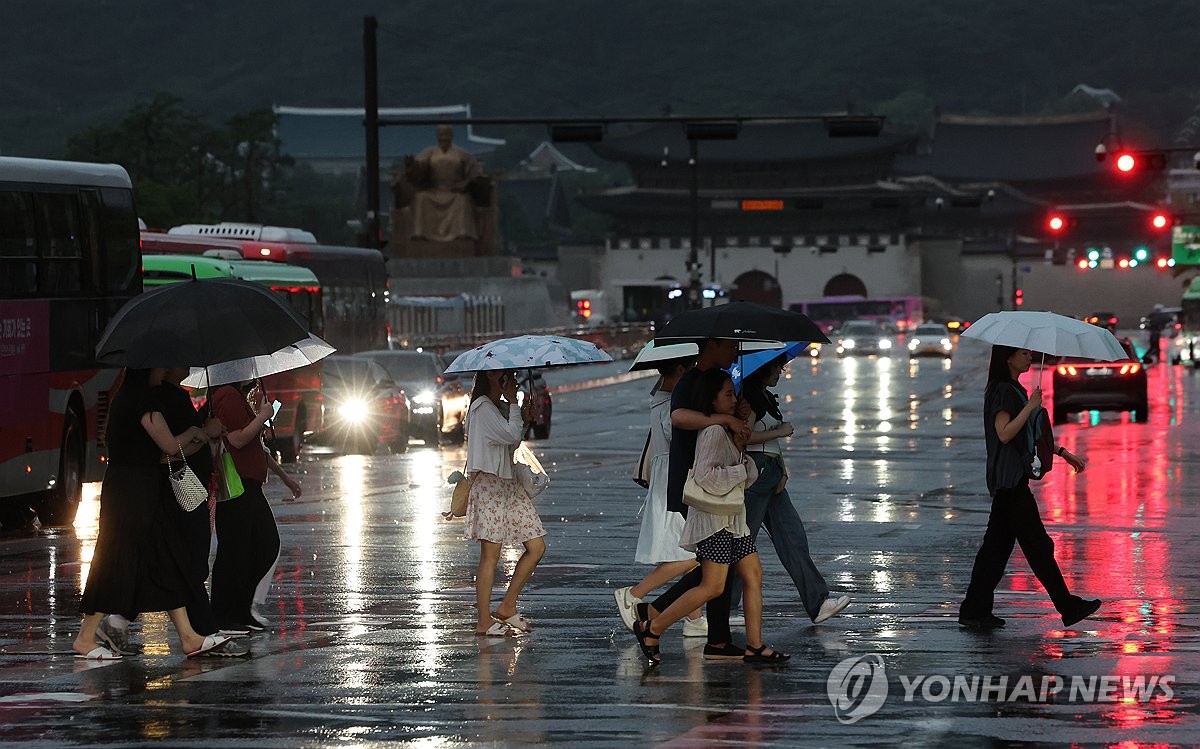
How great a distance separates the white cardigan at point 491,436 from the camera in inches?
442

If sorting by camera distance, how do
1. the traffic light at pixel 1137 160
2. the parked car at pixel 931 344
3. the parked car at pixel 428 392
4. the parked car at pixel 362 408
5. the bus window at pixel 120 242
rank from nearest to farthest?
the bus window at pixel 120 242
the parked car at pixel 362 408
the parked car at pixel 428 392
the traffic light at pixel 1137 160
the parked car at pixel 931 344

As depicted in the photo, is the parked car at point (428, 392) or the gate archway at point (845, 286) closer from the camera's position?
the parked car at point (428, 392)

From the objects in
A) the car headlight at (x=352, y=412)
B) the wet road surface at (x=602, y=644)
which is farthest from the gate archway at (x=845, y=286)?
the wet road surface at (x=602, y=644)

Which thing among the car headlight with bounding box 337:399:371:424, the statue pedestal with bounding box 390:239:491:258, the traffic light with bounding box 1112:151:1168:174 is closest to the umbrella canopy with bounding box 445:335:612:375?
the car headlight with bounding box 337:399:371:424

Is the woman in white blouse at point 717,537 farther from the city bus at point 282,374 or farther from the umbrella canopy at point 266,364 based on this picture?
the city bus at point 282,374

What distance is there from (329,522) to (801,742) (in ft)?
33.4

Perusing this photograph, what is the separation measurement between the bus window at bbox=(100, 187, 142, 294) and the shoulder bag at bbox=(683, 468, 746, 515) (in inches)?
415

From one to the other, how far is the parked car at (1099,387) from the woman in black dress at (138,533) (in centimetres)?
2419

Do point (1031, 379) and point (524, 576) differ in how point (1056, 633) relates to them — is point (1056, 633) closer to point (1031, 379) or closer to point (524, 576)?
point (524, 576)

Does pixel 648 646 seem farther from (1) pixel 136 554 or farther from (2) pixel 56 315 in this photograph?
(2) pixel 56 315

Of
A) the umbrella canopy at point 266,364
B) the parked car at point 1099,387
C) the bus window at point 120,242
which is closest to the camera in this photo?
the umbrella canopy at point 266,364

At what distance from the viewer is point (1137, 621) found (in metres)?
11.5

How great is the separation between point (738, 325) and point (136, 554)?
321cm

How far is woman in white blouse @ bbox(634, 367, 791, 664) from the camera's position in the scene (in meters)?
10.2
